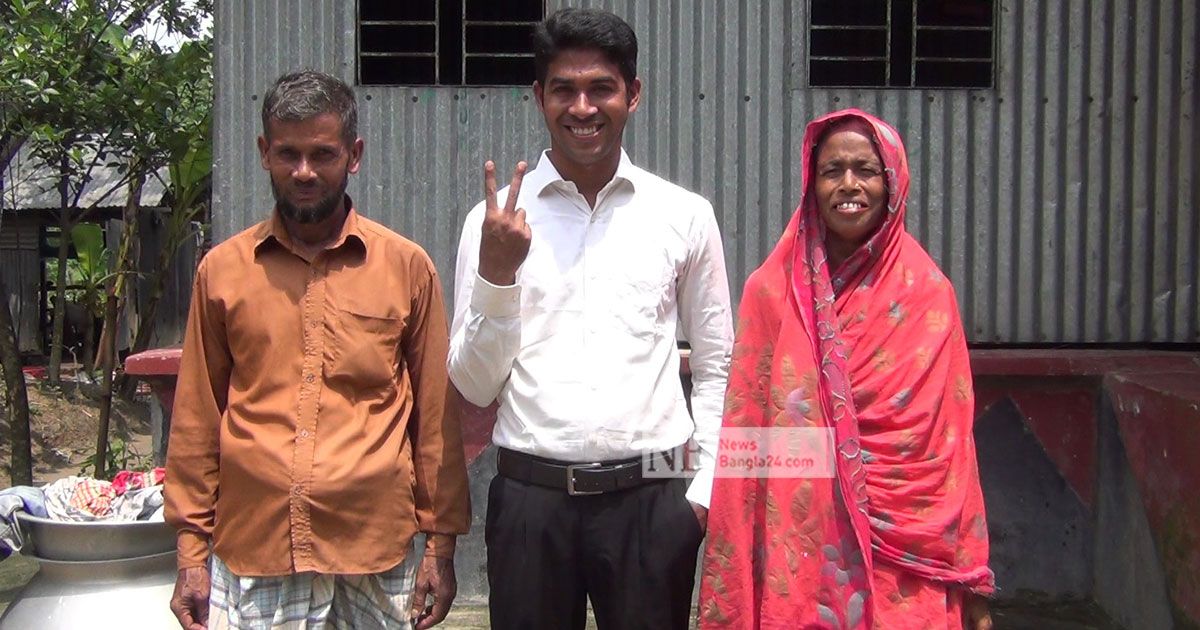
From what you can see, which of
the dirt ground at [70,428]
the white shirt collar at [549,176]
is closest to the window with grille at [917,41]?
the white shirt collar at [549,176]

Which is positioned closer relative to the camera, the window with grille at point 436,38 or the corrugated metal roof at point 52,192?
the window with grille at point 436,38

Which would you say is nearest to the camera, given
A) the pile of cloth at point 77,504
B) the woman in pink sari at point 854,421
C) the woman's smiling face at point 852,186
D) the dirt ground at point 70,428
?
the woman in pink sari at point 854,421

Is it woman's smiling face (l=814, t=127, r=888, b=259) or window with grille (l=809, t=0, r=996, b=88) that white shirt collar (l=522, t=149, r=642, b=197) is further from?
window with grille (l=809, t=0, r=996, b=88)

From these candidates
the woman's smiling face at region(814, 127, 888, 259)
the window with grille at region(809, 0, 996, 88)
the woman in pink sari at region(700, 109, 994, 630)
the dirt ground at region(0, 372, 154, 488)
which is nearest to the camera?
the woman in pink sari at region(700, 109, 994, 630)

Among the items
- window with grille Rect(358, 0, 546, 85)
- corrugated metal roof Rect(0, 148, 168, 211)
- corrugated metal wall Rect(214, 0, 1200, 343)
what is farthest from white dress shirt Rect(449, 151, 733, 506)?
corrugated metal roof Rect(0, 148, 168, 211)

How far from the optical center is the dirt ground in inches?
364

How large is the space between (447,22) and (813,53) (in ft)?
5.37

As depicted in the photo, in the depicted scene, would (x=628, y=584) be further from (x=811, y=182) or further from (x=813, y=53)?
(x=813, y=53)

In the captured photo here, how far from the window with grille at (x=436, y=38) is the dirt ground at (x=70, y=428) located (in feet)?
16.8

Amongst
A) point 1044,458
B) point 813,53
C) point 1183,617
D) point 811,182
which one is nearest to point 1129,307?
point 1044,458

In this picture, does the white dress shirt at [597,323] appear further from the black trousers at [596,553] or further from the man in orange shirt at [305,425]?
the man in orange shirt at [305,425]

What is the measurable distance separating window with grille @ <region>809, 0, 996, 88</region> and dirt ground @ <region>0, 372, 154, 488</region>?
6360 mm

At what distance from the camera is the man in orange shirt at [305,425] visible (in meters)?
2.28

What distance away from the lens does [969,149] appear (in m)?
4.78
